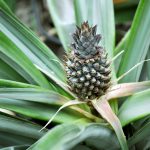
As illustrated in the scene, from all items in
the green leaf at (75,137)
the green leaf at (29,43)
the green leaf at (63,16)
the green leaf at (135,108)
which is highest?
the green leaf at (63,16)

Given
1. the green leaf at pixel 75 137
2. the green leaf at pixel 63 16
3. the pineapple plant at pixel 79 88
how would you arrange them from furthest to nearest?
the green leaf at pixel 63 16 < the pineapple plant at pixel 79 88 < the green leaf at pixel 75 137

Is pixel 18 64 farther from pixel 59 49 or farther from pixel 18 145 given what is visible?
pixel 59 49

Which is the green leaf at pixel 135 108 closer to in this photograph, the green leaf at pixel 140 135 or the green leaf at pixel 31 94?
the green leaf at pixel 140 135

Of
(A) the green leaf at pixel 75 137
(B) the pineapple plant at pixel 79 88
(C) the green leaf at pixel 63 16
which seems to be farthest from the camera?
(C) the green leaf at pixel 63 16

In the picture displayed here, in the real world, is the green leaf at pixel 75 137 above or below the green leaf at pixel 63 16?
below

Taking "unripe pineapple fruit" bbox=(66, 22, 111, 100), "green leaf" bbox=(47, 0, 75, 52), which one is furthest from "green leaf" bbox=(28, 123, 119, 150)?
"green leaf" bbox=(47, 0, 75, 52)

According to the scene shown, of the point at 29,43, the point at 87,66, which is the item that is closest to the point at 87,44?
the point at 87,66

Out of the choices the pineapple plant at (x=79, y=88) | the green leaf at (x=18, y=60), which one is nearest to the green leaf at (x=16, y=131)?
the pineapple plant at (x=79, y=88)

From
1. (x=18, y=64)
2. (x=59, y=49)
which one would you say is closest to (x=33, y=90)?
(x=18, y=64)

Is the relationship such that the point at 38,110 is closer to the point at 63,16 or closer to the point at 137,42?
the point at 137,42
